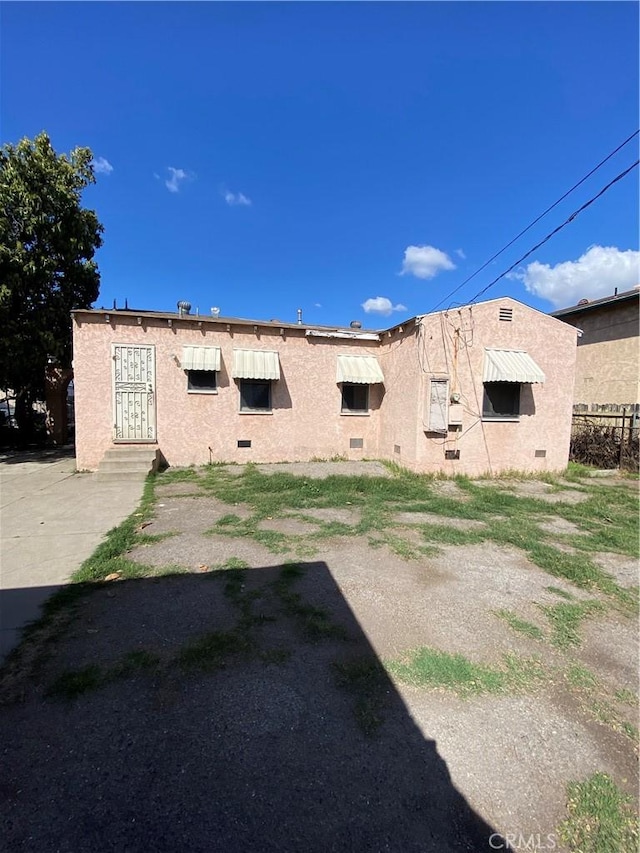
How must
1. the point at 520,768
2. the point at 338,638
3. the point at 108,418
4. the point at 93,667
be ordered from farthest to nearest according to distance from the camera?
the point at 108,418, the point at 338,638, the point at 93,667, the point at 520,768

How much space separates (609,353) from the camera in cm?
1395

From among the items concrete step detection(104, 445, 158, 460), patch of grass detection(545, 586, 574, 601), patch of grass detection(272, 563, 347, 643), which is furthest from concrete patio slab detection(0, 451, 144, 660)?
patch of grass detection(545, 586, 574, 601)

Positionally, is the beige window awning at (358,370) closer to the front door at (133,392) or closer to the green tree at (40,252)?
the front door at (133,392)

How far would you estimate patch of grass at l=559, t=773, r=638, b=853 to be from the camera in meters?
1.68

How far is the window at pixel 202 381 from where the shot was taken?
10.3 metres

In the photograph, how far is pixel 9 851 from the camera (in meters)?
1.54

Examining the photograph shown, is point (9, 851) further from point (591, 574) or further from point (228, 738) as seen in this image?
point (591, 574)

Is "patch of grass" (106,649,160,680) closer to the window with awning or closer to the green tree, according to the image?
the window with awning

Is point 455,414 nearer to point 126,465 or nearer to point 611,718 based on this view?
point 611,718

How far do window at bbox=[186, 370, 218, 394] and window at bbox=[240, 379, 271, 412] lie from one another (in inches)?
31.2

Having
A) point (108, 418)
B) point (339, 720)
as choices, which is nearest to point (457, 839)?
point (339, 720)

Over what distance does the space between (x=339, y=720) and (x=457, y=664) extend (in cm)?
107

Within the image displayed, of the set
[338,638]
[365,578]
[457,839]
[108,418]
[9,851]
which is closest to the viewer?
[9,851]

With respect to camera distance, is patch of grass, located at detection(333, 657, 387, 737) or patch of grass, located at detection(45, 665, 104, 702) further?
patch of grass, located at detection(45, 665, 104, 702)
